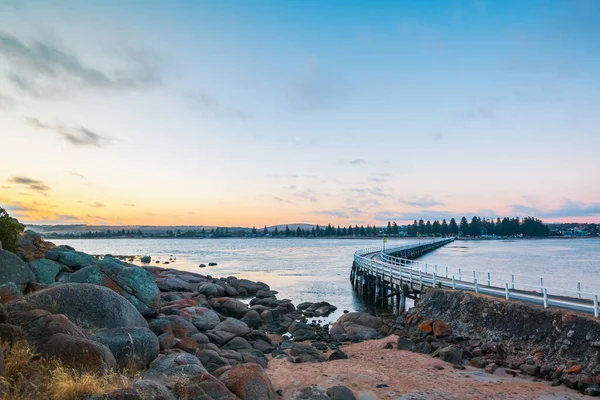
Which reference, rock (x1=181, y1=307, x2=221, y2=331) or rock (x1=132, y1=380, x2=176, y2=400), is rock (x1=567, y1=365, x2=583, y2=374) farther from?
rock (x1=181, y1=307, x2=221, y2=331)

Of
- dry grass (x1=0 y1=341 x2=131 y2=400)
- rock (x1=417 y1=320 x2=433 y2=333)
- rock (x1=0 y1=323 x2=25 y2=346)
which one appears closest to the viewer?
dry grass (x1=0 y1=341 x2=131 y2=400)

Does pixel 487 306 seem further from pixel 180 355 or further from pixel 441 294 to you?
pixel 180 355

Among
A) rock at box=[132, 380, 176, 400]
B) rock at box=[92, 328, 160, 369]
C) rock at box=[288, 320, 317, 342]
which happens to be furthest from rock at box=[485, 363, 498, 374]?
rock at box=[132, 380, 176, 400]

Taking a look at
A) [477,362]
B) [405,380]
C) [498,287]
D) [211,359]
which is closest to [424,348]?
[477,362]

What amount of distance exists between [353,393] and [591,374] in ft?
23.0

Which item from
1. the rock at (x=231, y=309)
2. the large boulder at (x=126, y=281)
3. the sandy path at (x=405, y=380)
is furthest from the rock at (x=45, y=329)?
the rock at (x=231, y=309)

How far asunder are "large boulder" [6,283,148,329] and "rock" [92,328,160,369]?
0.98 meters

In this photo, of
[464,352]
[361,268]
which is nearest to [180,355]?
[464,352]

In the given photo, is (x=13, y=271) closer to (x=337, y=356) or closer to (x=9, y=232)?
(x=9, y=232)

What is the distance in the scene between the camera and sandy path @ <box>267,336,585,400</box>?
38.1ft

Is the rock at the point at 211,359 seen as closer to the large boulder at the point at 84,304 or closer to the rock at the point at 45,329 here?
the large boulder at the point at 84,304

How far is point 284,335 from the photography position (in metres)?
20.9

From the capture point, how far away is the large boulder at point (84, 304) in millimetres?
10727

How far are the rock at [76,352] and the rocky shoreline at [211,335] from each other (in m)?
0.02
